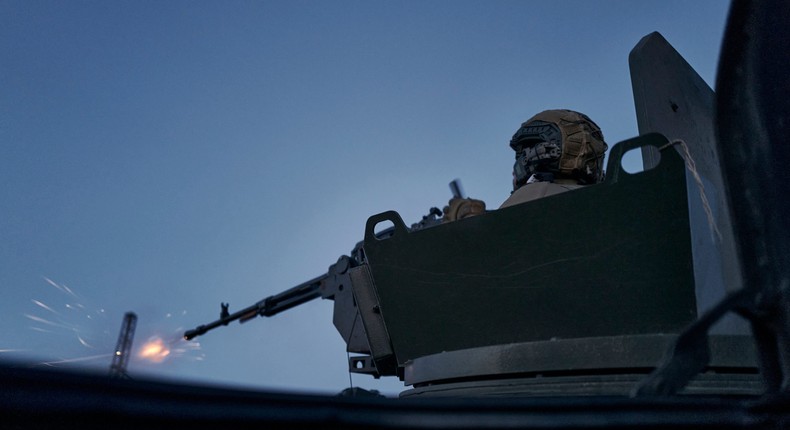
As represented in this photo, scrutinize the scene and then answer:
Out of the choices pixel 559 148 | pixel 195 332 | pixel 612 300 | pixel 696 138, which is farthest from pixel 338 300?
pixel 195 332

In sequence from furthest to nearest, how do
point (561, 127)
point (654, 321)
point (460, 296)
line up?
point (561, 127) → point (460, 296) → point (654, 321)

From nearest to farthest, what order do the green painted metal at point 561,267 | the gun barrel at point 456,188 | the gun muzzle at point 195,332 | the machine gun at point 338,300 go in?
the green painted metal at point 561,267 → the machine gun at point 338,300 → the gun barrel at point 456,188 → the gun muzzle at point 195,332

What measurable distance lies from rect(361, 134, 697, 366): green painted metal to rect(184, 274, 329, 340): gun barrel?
10846mm

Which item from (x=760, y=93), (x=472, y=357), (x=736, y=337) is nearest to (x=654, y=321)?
(x=736, y=337)

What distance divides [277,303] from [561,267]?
1330cm

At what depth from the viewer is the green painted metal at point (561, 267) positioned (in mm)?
2293

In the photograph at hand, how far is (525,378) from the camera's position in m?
2.49

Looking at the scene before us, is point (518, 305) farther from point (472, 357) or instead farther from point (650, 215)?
point (650, 215)

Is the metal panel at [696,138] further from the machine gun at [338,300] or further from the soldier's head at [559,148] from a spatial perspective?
the machine gun at [338,300]

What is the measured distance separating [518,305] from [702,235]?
75cm

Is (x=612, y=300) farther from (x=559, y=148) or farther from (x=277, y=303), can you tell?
(x=277, y=303)

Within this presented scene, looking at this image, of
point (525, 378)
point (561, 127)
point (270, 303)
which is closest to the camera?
point (525, 378)

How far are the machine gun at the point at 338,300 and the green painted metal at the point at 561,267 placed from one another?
2.15 m

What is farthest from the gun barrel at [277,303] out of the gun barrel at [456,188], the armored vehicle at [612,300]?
the armored vehicle at [612,300]
